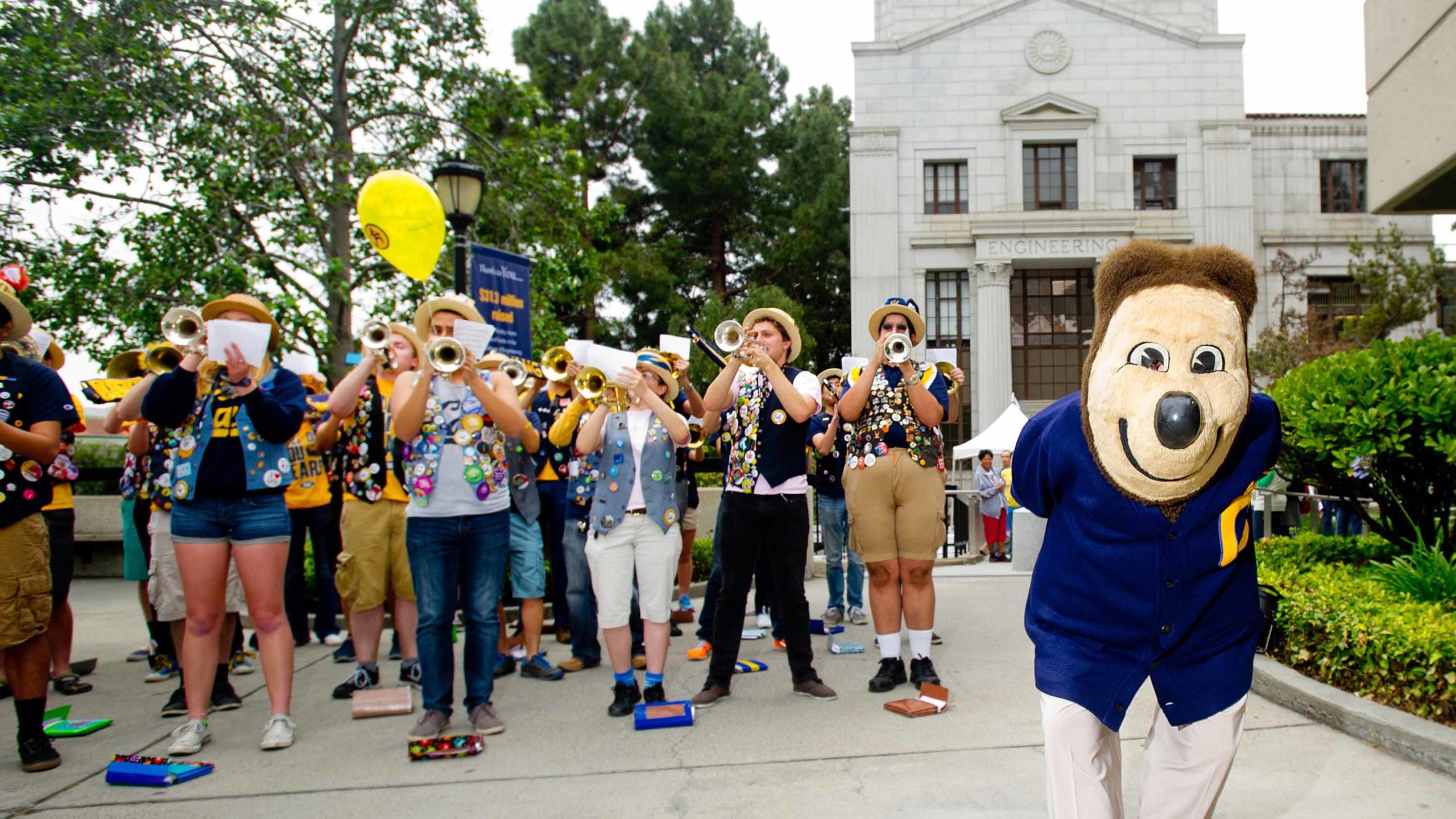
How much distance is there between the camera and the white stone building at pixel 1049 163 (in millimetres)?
27078

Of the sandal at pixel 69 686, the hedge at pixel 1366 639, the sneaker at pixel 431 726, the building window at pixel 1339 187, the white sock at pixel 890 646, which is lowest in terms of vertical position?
the sandal at pixel 69 686

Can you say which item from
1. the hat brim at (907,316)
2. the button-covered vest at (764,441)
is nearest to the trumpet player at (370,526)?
the button-covered vest at (764,441)

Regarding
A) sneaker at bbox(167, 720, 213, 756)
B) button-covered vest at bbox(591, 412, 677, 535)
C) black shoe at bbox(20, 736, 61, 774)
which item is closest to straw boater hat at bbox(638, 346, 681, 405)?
button-covered vest at bbox(591, 412, 677, 535)

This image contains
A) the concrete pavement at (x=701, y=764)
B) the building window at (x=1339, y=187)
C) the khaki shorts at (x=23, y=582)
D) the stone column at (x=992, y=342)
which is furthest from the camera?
the building window at (x=1339, y=187)

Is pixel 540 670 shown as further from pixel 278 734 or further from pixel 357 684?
pixel 278 734

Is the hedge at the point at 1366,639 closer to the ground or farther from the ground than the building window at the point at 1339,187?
closer to the ground

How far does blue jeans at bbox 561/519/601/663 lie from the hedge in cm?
411

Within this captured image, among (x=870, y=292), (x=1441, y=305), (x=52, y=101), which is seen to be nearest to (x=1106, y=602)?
(x=52, y=101)

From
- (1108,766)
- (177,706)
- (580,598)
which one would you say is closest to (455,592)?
(580,598)

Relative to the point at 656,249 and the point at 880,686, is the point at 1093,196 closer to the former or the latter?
the point at 656,249

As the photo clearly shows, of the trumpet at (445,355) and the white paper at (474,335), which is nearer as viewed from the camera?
the trumpet at (445,355)

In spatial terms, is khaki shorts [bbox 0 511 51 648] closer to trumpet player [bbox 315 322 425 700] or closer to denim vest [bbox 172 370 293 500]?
denim vest [bbox 172 370 293 500]

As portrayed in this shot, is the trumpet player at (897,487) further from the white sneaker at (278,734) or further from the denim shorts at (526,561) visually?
the white sneaker at (278,734)

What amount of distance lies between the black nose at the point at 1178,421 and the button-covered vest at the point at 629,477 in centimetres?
321
